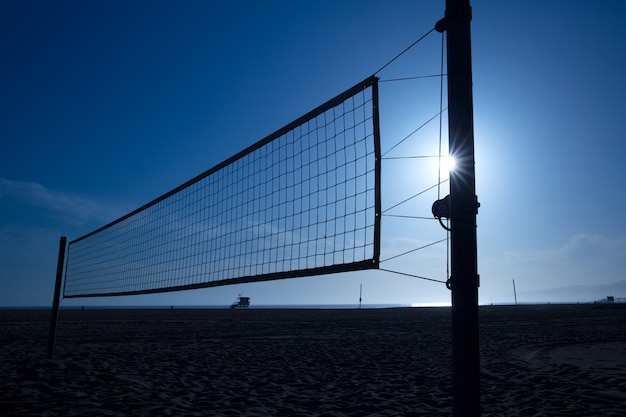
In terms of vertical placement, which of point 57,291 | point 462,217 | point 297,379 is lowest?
point 297,379

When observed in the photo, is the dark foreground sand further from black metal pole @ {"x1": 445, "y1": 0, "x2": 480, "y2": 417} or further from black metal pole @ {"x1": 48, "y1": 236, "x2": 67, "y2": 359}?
black metal pole @ {"x1": 445, "y1": 0, "x2": 480, "y2": 417}

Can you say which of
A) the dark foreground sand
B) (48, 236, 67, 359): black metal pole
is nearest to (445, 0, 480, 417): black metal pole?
the dark foreground sand

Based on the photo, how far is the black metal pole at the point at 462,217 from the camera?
95.4 inches

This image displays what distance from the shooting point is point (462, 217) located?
2.58m

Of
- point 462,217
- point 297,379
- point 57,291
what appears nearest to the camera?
point 462,217

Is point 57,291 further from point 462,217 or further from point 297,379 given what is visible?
point 462,217

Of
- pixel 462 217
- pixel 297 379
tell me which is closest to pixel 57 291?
pixel 297 379

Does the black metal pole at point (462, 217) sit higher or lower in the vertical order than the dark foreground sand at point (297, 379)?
higher

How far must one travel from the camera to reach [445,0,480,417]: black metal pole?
2.42 metres

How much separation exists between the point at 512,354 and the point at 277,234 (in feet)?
25.1

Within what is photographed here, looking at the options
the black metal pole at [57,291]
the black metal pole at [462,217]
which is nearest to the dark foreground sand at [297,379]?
the black metal pole at [57,291]

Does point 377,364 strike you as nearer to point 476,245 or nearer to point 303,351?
point 303,351

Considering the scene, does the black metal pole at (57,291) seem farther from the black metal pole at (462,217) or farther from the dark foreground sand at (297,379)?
the black metal pole at (462,217)

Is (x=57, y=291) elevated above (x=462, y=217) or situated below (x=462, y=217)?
below
